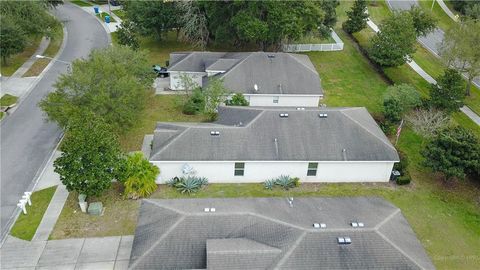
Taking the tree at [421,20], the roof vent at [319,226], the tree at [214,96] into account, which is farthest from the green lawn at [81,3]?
the roof vent at [319,226]

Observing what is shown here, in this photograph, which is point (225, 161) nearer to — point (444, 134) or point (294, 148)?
point (294, 148)

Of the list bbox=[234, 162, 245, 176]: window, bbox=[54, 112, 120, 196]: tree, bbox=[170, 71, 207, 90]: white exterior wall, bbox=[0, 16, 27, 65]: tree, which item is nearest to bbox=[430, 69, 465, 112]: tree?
bbox=[234, 162, 245, 176]: window

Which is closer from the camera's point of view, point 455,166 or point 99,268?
point 99,268

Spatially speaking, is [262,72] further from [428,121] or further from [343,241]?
[343,241]

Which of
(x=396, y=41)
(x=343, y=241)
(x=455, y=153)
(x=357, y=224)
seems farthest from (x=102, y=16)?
(x=343, y=241)

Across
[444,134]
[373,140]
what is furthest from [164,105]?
[444,134]

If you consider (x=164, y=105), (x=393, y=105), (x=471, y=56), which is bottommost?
(x=164, y=105)

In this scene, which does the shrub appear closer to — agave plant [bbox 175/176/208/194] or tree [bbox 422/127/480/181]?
agave plant [bbox 175/176/208/194]
